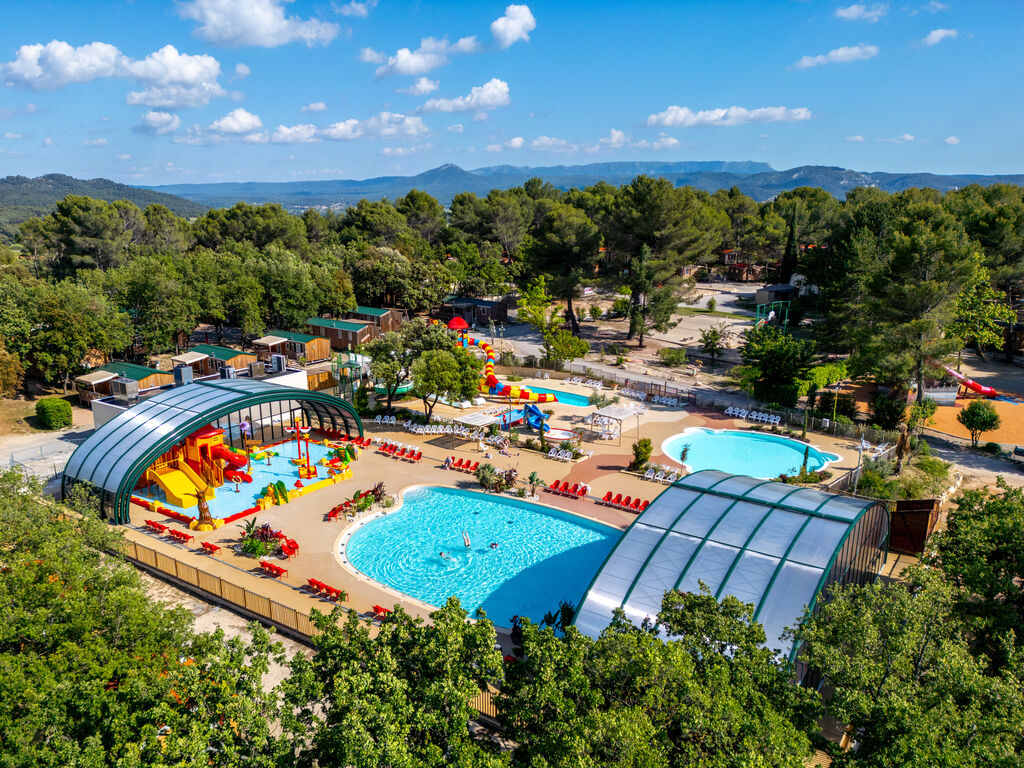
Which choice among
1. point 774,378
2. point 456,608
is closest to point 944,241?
point 774,378

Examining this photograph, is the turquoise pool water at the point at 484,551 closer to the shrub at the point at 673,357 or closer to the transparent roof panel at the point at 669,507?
the transparent roof panel at the point at 669,507

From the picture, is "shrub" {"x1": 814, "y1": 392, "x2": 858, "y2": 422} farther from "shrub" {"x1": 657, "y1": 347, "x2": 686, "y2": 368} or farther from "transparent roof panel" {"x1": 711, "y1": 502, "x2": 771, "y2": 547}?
"transparent roof panel" {"x1": 711, "y1": 502, "x2": 771, "y2": 547}

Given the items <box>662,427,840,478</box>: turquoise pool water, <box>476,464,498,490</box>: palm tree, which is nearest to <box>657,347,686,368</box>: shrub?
<box>662,427,840,478</box>: turquoise pool water

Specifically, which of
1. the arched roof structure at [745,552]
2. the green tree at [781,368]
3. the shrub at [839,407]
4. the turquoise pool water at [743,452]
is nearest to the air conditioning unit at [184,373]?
the turquoise pool water at [743,452]

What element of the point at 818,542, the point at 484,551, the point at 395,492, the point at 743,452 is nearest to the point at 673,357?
the point at 743,452

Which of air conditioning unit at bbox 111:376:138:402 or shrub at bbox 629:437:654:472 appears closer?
shrub at bbox 629:437:654:472

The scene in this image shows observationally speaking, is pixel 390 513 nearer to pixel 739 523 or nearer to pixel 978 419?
pixel 739 523

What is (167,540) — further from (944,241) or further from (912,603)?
(944,241)
